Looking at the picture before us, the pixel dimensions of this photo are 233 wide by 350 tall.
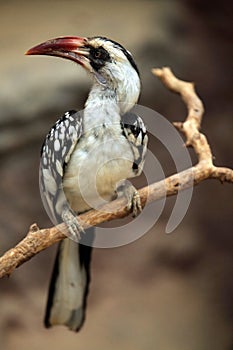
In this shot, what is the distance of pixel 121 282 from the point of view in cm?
167

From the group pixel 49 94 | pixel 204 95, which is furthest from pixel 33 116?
pixel 204 95

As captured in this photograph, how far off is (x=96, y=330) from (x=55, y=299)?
1.08ft

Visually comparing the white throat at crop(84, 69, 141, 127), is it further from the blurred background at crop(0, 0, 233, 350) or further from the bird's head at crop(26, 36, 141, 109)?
the blurred background at crop(0, 0, 233, 350)

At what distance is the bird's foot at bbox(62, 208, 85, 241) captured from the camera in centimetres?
116

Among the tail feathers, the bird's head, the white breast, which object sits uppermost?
the bird's head

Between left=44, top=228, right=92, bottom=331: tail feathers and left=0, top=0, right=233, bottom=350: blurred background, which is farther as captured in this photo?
left=0, top=0, right=233, bottom=350: blurred background

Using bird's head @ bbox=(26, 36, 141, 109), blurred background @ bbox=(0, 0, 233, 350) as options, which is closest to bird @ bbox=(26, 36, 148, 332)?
bird's head @ bbox=(26, 36, 141, 109)

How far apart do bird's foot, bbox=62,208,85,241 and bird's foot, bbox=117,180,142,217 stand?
8 cm

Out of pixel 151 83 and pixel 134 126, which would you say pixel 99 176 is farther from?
pixel 151 83

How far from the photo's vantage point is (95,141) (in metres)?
1.12

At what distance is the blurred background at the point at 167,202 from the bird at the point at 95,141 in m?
0.44

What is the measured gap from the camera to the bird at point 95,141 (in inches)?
43.5

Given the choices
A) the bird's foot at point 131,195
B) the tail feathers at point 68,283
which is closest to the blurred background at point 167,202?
the tail feathers at point 68,283

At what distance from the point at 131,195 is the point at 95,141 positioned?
104 mm
